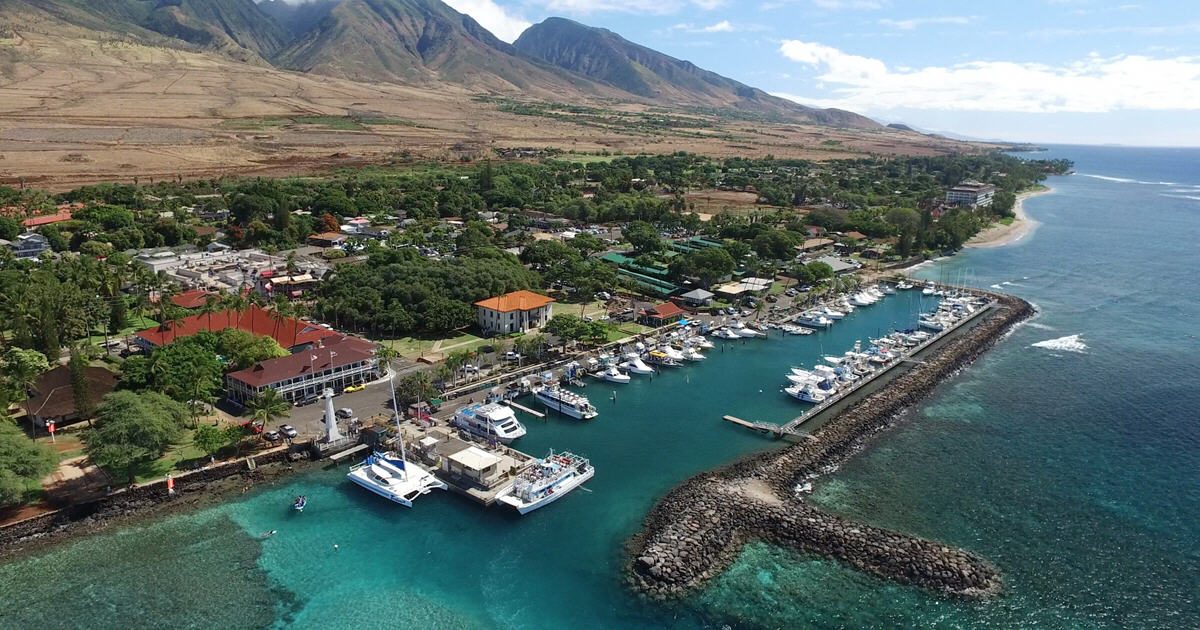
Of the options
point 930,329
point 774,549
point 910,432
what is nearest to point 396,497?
point 774,549

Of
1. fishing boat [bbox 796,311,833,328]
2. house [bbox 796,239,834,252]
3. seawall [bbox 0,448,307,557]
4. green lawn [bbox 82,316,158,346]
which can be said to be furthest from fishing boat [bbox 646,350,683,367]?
house [bbox 796,239,834,252]

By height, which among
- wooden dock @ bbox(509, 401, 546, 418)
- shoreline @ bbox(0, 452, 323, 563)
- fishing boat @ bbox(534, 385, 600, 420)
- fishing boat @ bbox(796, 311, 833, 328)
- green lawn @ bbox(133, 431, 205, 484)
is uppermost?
fishing boat @ bbox(796, 311, 833, 328)

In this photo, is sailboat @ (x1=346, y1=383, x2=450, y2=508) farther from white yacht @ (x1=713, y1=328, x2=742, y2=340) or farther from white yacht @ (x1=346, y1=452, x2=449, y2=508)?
white yacht @ (x1=713, y1=328, x2=742, y2=340)

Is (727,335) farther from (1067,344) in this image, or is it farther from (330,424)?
(330,424)

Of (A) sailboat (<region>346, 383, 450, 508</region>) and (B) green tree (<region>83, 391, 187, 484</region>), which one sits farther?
(A) sailboat (<region>346, 383, 450, 508</region>)

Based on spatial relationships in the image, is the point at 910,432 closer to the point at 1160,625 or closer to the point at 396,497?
the point at 1160,625

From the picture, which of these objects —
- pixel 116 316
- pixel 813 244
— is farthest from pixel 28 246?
pixel 813 244

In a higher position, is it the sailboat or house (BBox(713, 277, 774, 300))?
house (BBox(713, 277, 774, 300))

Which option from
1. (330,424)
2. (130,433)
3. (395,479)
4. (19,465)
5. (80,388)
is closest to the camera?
(19,465)
